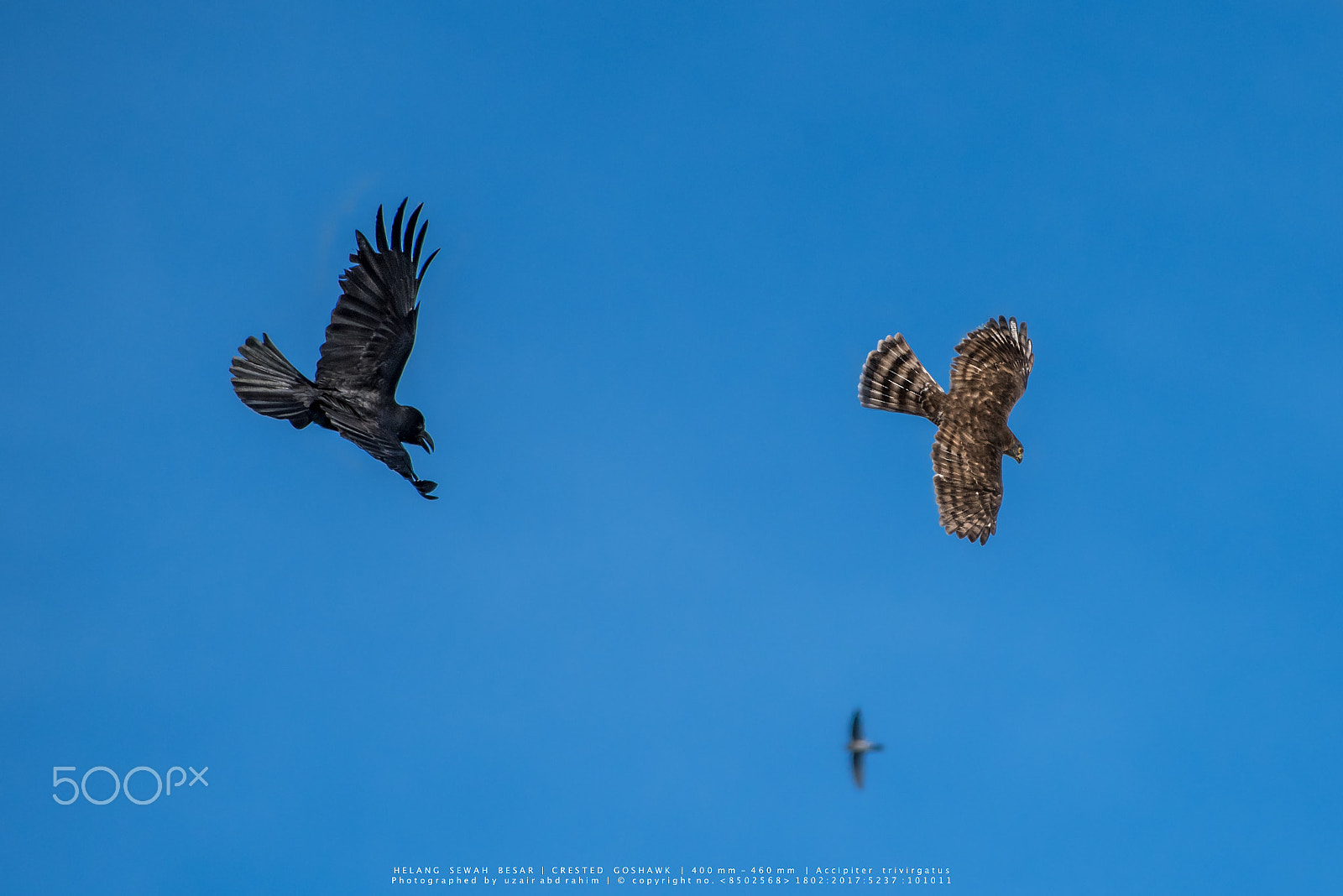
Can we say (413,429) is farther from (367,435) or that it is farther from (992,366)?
(992,366)

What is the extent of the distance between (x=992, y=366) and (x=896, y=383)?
1.26m

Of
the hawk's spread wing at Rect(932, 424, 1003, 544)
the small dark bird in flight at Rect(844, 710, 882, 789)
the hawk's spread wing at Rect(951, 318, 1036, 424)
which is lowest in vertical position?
the small dark bird in flight at Rect(844, 710, 882, 789)

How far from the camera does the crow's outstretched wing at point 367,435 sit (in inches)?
543

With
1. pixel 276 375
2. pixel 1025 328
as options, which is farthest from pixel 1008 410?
pixel 276 375

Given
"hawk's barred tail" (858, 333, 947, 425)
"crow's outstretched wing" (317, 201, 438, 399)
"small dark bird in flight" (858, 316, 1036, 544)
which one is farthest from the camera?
"hawk's barred tail" (858, 333, 947, 425)

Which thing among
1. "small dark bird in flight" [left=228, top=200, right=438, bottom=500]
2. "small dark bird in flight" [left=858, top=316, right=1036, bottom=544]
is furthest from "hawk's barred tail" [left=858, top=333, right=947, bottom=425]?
"small dark bird in flight" [left=228, top=200, right=438, bottom=500]

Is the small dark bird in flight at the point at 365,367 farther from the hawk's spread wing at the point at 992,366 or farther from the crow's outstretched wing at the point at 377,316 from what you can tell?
the hawk's spread wing at the point at 992,366

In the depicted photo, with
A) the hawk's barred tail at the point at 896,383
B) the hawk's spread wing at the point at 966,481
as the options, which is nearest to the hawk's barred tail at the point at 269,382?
the hawk's barred tail at the point at 896,383

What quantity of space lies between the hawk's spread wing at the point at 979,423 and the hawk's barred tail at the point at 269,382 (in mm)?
7728

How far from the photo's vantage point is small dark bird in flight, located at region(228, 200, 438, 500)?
1343 cm

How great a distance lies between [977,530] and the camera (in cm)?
1692

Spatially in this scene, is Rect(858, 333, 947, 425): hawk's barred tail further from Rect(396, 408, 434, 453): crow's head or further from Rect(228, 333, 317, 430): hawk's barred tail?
Rect(228, 333, 317, 430): hawk's barred tail

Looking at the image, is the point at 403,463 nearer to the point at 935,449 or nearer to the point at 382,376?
the point at 382,376

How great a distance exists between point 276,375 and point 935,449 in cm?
800
